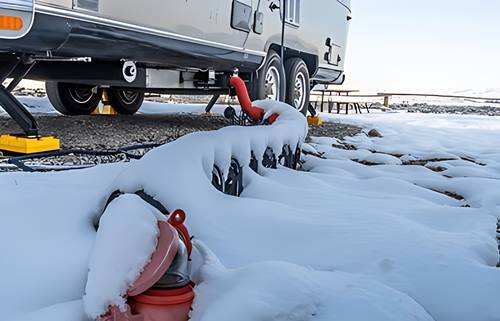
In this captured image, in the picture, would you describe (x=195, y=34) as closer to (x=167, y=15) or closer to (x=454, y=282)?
(x=167, y=15)

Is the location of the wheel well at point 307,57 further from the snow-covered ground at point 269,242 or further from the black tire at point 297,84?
the snow-covered ground at point 269,242

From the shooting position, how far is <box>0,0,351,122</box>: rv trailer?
8.64 ft

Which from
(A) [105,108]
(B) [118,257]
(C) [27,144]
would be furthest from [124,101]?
(B) [118,257]

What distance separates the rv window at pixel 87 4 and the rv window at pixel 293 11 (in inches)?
112

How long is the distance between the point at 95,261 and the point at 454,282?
0.87 meters

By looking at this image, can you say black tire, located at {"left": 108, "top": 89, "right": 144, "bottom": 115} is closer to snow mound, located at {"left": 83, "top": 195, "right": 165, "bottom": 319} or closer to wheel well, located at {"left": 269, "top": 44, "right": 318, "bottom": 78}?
wheel well, located at {"left": 269, "top": 44, "right": 318, "bottom": 78}

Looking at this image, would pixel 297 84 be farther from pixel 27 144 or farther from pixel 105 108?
pixel 27 144

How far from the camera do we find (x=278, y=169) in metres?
2.49

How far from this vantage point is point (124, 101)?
6.36 metres

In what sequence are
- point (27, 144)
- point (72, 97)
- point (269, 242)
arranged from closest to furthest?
1. point (269, 242)
2. point (27, 144)
3. point (72, 97)

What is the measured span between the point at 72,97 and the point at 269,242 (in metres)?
4.89

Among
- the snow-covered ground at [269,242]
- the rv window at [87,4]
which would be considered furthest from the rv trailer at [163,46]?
the snow-covered ground at [269,242]

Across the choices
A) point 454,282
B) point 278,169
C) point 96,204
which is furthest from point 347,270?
point 278,169

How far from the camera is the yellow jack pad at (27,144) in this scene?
2.87m
